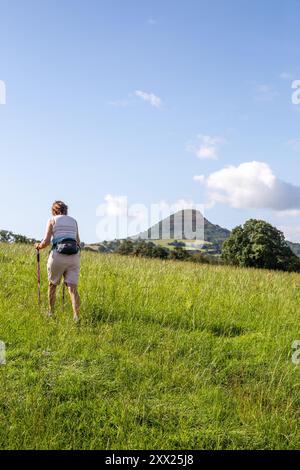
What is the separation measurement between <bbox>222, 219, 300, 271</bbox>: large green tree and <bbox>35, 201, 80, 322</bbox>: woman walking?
164 ft

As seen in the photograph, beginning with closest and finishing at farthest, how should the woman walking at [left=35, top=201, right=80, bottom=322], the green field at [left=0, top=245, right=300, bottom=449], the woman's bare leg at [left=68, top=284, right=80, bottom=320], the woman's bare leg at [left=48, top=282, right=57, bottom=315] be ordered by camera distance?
the green field at [left=0, top=245, right=300, bottom=449], the woman's bare leg at [left=68, top=284, right=80, bottom=320], the woman walking at [left=35, top=201, right=80, bottom=322], the woman's bare leg at [left=48, top=282, right=57, bottom=315]

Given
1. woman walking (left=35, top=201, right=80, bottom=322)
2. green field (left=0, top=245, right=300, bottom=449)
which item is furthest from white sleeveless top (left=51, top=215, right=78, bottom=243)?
green field (left=0, top=245, right=300, bottom=449)

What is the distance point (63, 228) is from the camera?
834 centimetres

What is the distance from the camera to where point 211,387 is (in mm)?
6027

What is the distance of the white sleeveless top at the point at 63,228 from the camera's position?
8320mm

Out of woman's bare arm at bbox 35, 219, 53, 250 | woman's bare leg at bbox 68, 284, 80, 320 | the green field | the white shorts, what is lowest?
the green field

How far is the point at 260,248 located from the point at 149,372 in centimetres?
5366

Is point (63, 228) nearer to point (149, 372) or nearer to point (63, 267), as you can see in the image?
point (63, 267)

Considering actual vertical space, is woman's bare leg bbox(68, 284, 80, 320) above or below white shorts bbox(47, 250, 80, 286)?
below

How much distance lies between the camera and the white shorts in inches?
327

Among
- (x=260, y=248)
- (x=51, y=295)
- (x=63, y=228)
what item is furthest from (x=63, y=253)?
(x=260, y=248)

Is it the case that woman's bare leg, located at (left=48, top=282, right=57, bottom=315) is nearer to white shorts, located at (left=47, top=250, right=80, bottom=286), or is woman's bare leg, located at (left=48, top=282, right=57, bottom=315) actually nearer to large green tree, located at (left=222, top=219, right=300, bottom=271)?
white shorts, located at (left=47, top=250, right=80, bottom=286)
